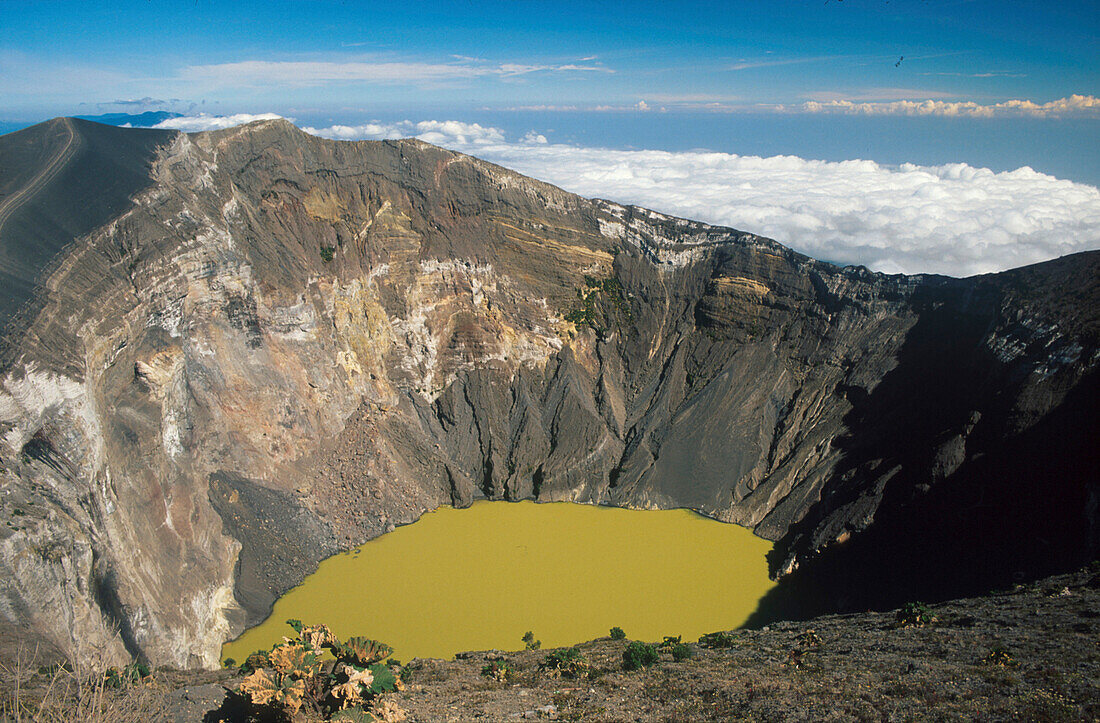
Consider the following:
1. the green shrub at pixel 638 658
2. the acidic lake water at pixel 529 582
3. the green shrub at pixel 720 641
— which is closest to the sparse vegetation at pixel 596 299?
the acidic lake water at pixel 529 582

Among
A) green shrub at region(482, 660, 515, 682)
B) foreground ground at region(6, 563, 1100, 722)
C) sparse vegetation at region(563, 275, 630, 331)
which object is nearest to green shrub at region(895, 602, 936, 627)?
foreground ground at region(6, 563, 1100, 722)

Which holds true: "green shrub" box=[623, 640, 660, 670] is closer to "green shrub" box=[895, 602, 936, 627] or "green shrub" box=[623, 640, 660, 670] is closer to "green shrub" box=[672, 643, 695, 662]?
"green shrub" box=[672, 643, 695, 662]

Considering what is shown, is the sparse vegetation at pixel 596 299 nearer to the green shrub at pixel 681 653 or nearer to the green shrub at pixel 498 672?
the green shrub at pixel 681 653

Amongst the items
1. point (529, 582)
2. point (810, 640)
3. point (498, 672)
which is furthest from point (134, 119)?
point (810, 640)

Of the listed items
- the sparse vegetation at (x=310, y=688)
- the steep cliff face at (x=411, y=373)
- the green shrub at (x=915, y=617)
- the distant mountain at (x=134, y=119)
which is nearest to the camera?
the sparse vegetation at (x=310, y=688)

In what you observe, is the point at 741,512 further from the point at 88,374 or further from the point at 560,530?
the point at 88,374

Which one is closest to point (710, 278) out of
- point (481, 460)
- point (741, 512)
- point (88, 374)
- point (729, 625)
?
point (741, 512)

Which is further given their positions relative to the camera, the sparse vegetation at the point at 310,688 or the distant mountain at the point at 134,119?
the distant mountain at the point at 134,119
